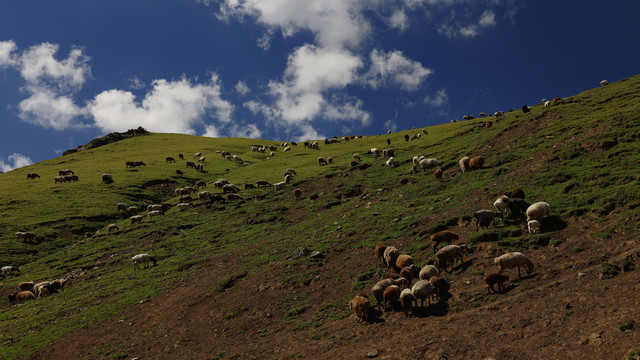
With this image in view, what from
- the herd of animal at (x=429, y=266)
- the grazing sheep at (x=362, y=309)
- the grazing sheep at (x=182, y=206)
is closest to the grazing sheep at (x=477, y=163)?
the herd of animal at (x=429, y=266)

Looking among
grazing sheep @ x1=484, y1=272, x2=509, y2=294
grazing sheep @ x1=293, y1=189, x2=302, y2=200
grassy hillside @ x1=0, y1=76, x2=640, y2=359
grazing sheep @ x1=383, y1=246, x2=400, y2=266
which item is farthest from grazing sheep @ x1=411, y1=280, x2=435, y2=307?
grazing sheep @ x1=293, y1=189, x2=302, y2=200

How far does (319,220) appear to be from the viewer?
110 ft

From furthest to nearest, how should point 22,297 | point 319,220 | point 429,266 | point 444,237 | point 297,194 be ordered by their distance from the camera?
point 297,194 → point 319,220 → point 22,297 → point 444,237 → point 429,266

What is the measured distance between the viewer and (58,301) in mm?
27828

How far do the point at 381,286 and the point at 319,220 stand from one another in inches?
685

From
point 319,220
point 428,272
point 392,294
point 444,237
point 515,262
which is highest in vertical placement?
point 319,220

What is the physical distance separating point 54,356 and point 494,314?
21.4 metres

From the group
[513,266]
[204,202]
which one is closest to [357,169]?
[204,202]

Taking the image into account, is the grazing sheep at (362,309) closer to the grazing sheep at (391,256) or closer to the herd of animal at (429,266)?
the herd of animal at (429,266)

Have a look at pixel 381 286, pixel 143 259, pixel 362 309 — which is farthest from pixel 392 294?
pixel 143 259

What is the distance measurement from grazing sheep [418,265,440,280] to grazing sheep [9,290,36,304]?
3142 cm

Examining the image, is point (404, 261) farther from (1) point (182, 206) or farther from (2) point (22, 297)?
(1) point (182, 206)

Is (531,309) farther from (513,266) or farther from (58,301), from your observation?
(58,301)

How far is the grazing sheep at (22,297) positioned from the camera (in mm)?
29797
